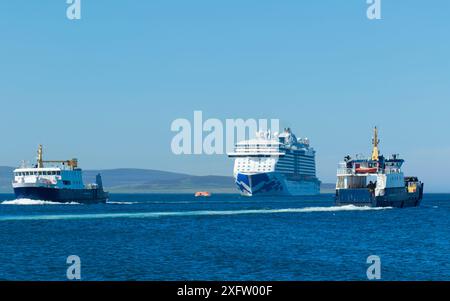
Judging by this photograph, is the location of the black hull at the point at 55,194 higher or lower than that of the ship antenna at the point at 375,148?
lower

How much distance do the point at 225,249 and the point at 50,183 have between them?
11306 centimetres

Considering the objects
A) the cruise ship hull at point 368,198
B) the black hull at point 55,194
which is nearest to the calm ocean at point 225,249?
the cruise ship hull at point 368,198

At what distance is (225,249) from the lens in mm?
60375

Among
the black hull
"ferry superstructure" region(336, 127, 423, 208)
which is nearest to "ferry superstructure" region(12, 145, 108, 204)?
the black hull

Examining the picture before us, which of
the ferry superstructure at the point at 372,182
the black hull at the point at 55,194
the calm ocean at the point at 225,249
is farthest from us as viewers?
the black hull at the point at 55,194

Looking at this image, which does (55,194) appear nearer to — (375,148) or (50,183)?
(50,183)

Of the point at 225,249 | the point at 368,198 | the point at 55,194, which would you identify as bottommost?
the point at 225,249

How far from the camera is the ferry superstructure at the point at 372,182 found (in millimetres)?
127188

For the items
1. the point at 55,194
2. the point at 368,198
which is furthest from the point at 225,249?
the point at 55,194

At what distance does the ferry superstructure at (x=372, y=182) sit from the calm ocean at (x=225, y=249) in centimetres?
3075

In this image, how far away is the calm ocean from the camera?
4622cm

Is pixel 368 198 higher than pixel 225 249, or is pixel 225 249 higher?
pixel 368 198

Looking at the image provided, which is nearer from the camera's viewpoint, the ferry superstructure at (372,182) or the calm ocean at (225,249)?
the calm ocean at (225,249)

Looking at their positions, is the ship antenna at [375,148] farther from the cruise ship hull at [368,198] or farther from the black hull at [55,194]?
the black hull at [55,194]
